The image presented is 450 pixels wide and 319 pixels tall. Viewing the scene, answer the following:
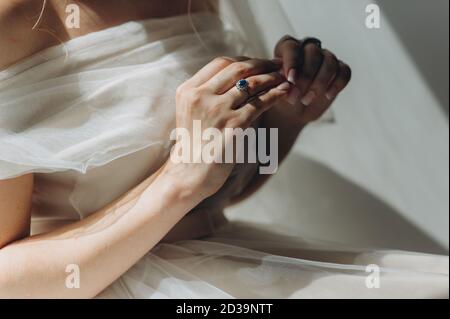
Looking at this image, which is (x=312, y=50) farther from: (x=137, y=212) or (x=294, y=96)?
(x=137, y=212)

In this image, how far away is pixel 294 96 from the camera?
0.55 metres

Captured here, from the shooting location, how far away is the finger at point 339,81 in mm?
576

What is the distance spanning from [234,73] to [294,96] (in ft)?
0.24

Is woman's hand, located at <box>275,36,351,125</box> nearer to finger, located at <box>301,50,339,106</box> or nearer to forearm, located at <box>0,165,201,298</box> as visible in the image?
finger, located at <box>301,50,339,106</box>

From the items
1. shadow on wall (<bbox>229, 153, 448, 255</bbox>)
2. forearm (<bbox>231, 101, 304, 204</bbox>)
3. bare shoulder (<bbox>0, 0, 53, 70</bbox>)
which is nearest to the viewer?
bare shoulder (<bbox>0, 0, 53, 70</bbox>)

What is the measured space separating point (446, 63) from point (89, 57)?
0.48 meters

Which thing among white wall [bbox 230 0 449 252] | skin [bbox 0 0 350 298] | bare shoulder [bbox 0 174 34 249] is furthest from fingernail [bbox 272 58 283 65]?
bare shoulder [bbox 0 174 34 249]

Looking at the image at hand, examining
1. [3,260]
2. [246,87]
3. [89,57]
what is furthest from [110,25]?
[3,260]

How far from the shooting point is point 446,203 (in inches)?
29.4

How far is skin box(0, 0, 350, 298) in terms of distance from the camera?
0.50 metres

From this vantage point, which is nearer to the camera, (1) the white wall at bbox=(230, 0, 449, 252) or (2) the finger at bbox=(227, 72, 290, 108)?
(2) the finger at bbox=(227, 72, 290, 108)

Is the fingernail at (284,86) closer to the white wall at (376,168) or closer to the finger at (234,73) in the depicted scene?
the finger at (234,73)

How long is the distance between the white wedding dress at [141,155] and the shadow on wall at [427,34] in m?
0.23

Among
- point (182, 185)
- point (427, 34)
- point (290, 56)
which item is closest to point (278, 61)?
point (290, 56)
